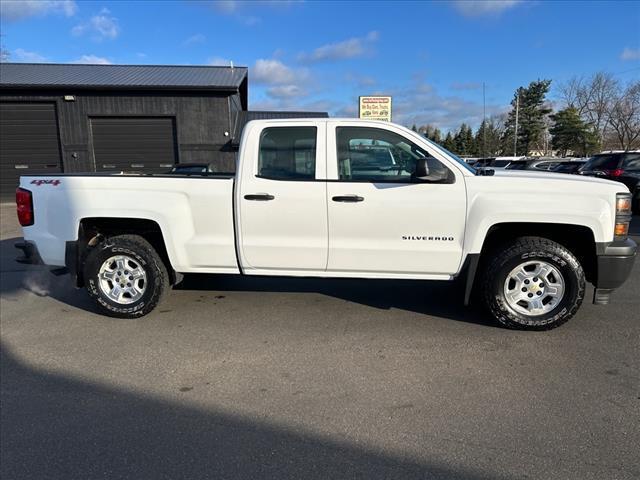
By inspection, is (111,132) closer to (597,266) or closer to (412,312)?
(412,312)

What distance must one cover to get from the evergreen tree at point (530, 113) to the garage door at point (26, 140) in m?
62.0

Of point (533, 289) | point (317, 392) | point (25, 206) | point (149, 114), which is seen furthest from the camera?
point (149, 114)

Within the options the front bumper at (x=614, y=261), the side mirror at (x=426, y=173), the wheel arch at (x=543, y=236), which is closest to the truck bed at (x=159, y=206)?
the side mirror at (x=426, y=173)

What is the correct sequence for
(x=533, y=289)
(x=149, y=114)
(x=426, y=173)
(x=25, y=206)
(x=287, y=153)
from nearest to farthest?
(x=426, y=173) → (x=533, y=289) → (x=287, y=153) → (x=25, y=206) → (x=149, y=114)

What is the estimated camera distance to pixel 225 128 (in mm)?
18141

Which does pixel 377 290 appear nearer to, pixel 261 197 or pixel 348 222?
pixel 348 222

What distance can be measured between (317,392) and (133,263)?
257cm

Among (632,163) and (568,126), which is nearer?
(632,163)

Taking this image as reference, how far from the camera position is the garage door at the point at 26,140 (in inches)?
675

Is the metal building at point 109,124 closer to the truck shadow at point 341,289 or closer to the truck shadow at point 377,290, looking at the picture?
the truck shadow at point 341,289

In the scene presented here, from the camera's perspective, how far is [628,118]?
47031 millimetres

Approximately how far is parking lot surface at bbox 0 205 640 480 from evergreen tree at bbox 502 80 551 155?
221 feet

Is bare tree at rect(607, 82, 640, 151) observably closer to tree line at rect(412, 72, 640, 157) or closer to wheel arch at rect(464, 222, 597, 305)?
tree line at rect(412, 72, 640, 157)

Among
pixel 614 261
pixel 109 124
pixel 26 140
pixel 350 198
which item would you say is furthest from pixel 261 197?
pixel 26 140
